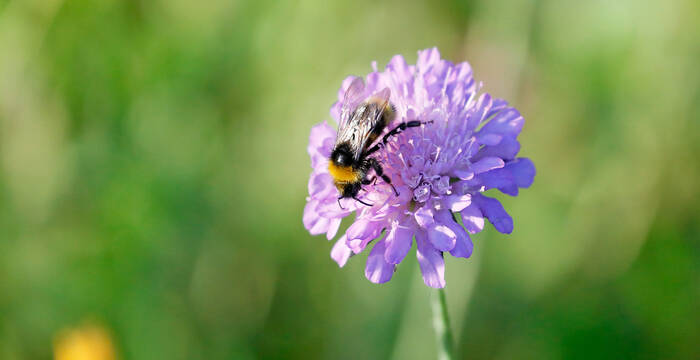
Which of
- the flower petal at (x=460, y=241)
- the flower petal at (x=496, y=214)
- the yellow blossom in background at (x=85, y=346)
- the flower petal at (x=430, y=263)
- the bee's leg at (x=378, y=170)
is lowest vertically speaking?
the yellow blossom in background at (x=85, y=346)

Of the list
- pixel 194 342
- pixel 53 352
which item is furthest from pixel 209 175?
pixel 53 352

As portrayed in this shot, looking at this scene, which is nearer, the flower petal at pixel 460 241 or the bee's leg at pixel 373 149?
the flower petal at pixel 460 241

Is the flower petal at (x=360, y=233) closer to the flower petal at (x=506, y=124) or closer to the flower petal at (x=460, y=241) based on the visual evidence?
the flower petal at (x=460, y=241)

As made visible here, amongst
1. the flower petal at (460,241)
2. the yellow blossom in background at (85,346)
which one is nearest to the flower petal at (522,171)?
the flower petal at (460,241)

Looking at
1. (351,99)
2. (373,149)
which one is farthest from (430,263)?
(351,99)

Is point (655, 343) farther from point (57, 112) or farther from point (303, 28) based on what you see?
point (57, 112)

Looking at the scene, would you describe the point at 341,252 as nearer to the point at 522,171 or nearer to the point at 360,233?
the point at 360,233
